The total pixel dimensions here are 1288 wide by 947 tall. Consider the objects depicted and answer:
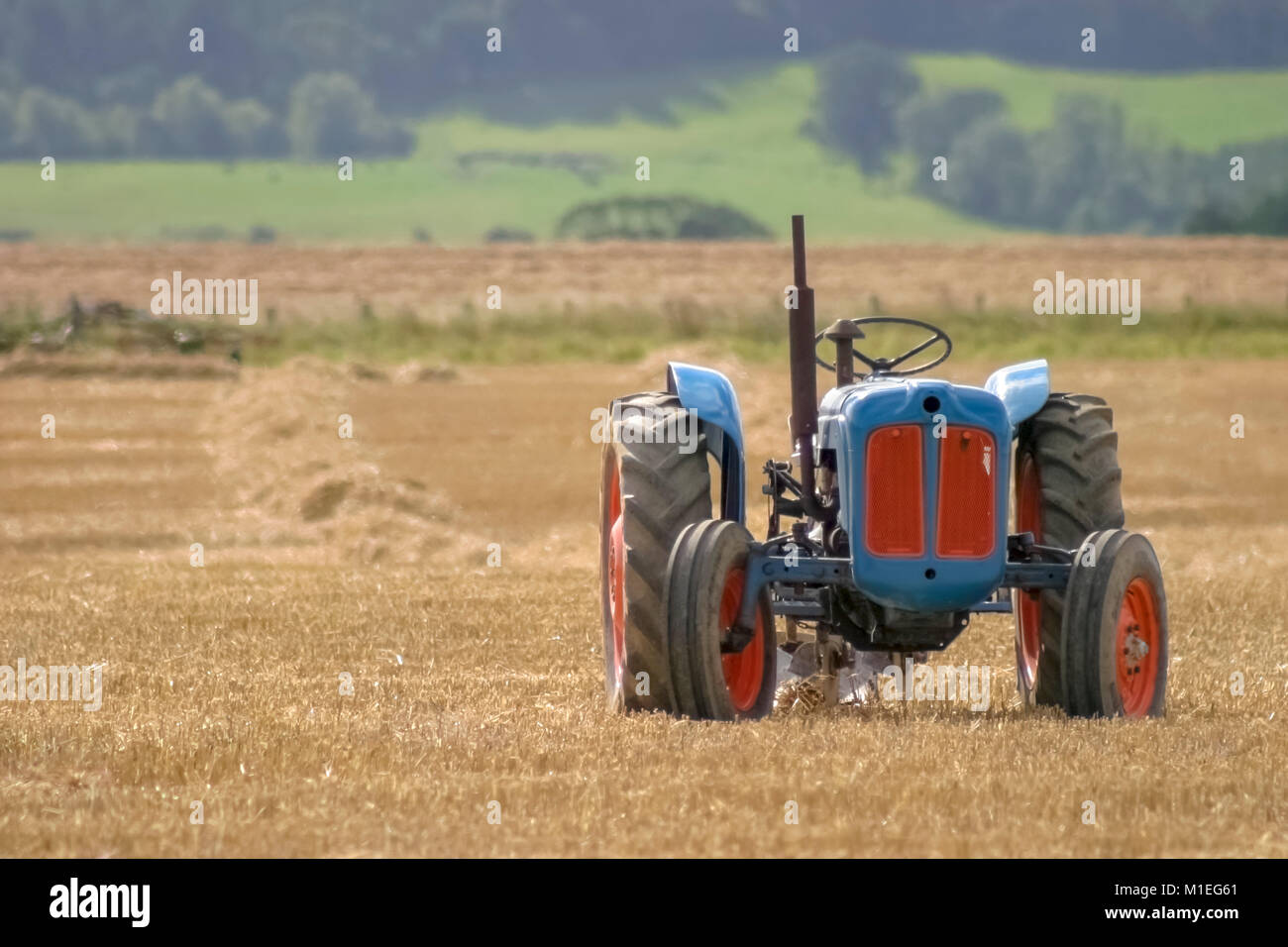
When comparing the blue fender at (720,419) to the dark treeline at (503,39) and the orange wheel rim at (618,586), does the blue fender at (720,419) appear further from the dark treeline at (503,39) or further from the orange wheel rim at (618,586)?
the dark treeline at (503,39)

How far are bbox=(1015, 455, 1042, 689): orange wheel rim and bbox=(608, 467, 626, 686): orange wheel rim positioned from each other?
2095 millimetres

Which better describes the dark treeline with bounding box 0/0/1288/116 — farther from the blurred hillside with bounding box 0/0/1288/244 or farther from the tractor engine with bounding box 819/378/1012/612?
the tractor engine with bounding box 819/378/1012/612

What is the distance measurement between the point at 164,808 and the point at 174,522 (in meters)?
13.0

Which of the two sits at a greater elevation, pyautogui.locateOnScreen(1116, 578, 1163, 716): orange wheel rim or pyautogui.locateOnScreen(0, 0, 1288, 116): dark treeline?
pyautogui.locateOnScreen(0, 0, 1288, 116): dark treeline

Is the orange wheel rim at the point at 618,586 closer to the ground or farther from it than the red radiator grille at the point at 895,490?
closer to the ground

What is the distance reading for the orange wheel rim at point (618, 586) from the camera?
330 inches

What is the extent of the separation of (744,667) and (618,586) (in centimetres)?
70

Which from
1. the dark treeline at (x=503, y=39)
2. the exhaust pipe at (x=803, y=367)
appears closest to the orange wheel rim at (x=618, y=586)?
the exhaust pipe at (x=803, y=367)

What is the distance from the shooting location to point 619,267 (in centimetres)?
4431

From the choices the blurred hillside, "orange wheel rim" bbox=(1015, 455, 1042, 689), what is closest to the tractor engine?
"orange wheel rim" bbox=(1015, 455, 1042, 689)

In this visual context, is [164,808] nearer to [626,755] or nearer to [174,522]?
[626,755]

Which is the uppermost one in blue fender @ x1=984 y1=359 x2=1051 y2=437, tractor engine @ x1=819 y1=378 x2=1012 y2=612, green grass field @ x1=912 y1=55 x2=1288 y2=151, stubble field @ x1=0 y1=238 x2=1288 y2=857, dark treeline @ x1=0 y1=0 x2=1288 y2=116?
dark treeline @ x1=0 y1=0 x2=1288 y2=116

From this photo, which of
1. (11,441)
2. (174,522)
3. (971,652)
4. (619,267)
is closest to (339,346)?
(11,441)

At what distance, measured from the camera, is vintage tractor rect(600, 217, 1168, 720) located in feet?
26.1
